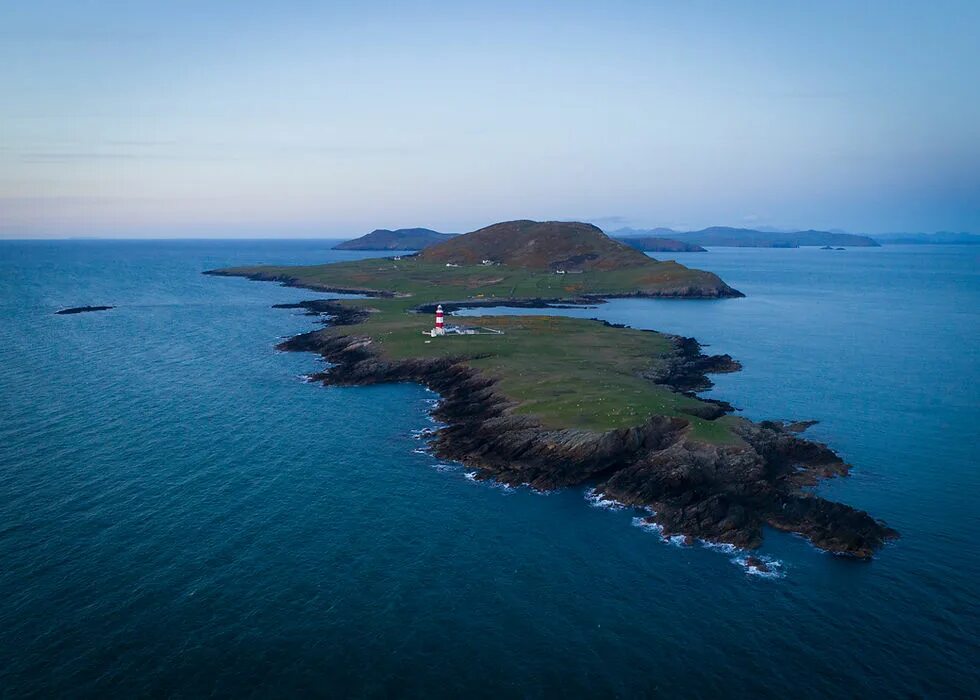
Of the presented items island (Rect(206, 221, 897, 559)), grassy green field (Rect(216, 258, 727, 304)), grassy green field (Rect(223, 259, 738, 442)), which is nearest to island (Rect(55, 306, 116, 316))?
grassy green field (Rect(223, 259, 738, 442))

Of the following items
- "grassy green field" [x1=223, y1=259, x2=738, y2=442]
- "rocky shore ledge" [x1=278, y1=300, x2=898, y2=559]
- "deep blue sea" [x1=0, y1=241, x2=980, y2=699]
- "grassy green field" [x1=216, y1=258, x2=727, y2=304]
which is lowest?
"deep blue sea" [x1=0, y1=241, x2=980, y2=699]

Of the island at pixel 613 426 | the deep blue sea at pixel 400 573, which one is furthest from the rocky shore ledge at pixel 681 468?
the deep blue sea at pixel 400 573

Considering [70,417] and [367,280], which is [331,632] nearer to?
[70,417]

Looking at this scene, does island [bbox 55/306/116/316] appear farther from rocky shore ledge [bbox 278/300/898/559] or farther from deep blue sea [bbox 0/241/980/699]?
rocky shore ledge [bbox 278/300/898/559]

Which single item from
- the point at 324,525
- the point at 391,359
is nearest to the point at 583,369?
the point at 391,359

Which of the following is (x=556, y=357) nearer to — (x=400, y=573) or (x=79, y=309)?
(x=400, y=573)

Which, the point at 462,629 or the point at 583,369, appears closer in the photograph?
the point at 462,629
